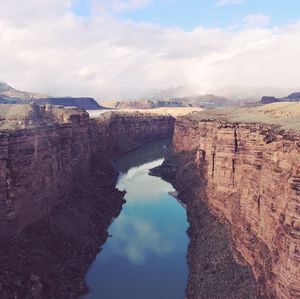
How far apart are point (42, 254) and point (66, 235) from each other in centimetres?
583

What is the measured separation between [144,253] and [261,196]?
19.5m

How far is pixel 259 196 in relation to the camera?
108 feet

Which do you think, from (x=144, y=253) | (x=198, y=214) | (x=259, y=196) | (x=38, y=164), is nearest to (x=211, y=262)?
(x=259, y=196)

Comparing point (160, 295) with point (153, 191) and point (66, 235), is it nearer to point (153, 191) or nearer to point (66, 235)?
point (66, 235)

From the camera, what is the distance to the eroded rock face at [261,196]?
2439 cm

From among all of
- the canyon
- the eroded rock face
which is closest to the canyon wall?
the canyon

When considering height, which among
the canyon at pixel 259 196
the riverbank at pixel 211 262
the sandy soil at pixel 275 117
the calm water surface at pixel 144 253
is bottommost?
the calm water surface at pixel 144 253

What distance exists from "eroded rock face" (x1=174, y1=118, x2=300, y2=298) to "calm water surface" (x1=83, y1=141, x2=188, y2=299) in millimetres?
7078

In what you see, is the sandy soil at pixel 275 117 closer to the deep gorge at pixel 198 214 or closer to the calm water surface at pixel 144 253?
the deep gorge at pixel 198 214

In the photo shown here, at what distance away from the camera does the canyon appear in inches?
966

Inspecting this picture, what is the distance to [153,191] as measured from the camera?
75438 mm

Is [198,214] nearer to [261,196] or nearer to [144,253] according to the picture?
[144,253]

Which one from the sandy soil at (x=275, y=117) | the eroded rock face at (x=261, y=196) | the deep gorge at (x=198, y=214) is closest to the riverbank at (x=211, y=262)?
the deep gorge at (x=198, y=214)

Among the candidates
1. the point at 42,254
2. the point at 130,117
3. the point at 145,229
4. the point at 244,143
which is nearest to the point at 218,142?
the point at 244,143
